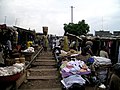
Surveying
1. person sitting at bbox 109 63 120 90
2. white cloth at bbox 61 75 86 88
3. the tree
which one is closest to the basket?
white cloth at bbox 61 75 86 88

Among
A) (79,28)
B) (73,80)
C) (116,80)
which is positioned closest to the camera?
(116,80)

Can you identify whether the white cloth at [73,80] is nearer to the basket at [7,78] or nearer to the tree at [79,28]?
the basket at [7,78]

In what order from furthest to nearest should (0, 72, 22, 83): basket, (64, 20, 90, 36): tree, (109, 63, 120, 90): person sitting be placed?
Answer: (64, 20, 90, 36): tree
(0, 72, 22, 83): basket
(109, 63, 120, 90): person sitting

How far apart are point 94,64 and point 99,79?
0.75m

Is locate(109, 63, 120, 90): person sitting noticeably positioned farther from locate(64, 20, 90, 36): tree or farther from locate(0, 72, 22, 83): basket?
locate(64, 20, 90, 36): tree

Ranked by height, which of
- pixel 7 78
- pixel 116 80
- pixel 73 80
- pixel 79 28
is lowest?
pixel 73 80

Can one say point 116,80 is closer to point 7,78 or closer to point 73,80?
point 73,80

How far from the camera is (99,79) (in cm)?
999

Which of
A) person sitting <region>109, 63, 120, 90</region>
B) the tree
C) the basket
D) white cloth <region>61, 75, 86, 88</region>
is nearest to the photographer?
person sitting <region>109, 63, 120, 90</region>

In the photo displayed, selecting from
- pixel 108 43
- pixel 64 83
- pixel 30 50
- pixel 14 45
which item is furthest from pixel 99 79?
pixel 14 45

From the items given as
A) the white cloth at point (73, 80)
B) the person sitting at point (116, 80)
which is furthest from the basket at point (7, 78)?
the person sitting at point (116, 80)

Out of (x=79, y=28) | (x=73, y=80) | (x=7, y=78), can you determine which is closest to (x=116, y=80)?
(x=73, y=80)

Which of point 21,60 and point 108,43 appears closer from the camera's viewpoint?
point 21,60

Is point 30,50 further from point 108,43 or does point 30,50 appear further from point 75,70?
point 75,70
